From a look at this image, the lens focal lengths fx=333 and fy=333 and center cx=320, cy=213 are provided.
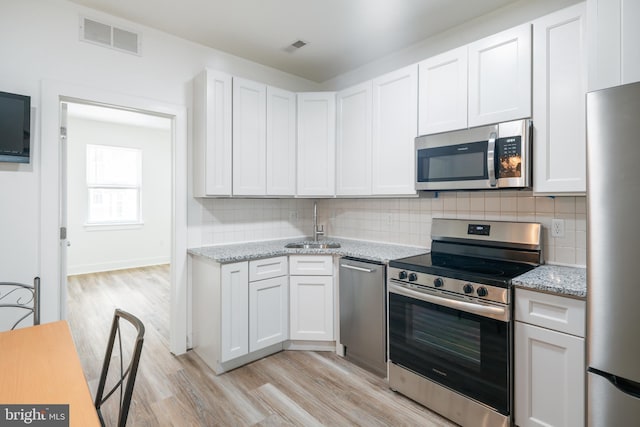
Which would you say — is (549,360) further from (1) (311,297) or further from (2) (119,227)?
(2) (119,227)

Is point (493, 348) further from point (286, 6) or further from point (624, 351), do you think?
point (286, 6)

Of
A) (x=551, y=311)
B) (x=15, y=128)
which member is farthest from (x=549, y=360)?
(x=15, y=128)

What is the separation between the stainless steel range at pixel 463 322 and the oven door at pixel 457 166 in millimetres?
389

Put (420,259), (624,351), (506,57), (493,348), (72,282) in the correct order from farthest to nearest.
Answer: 1. (72,282)
2. (420,259)
3. (506,57)
4. (493,348)
5. (624,351)

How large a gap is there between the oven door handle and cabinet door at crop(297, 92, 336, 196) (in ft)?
4.38

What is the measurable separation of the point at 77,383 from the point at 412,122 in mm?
2532

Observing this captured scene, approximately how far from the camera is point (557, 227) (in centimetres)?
217

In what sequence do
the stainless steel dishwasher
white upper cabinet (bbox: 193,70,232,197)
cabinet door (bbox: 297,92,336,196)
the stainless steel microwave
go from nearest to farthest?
1. the stainless steel microwave
2. the stainless steel dishwasher
3. white upper cabinet (bbox: 193,70,232,197)
4. cabinet door (bbox: 297,92,336,196)

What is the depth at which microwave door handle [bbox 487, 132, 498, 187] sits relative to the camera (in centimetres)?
211

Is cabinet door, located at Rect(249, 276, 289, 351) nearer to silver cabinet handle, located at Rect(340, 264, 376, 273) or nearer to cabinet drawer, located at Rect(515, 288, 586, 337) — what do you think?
silver cabinet handle, located at Rect(340, 264, 376, 273)

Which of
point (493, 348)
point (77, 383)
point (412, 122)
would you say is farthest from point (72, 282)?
point (493, 348)

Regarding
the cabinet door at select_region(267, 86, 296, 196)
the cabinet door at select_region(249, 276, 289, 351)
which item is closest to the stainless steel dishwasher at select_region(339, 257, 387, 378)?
the cabinet door at select_region(249, 276, 289, 351)

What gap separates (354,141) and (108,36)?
6.97 ft

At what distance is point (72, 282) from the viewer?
526 centimetres
